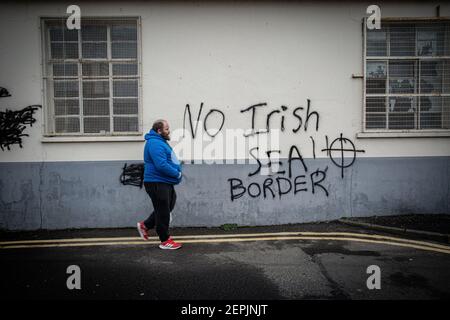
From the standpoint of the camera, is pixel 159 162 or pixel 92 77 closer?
pixel 159 162

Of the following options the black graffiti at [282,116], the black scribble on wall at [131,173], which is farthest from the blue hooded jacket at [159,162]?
the black graffiti at [282,116]

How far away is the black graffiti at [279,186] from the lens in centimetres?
629

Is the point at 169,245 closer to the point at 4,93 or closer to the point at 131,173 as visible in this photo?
the point at 131,173

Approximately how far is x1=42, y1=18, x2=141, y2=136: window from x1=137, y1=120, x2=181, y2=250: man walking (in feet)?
4.79

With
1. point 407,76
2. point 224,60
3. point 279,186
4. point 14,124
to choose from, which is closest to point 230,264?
point 279,186

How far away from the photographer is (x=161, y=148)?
4867 millimetres

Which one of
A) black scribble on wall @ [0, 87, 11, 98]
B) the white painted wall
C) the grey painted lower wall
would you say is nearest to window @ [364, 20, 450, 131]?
the white painted wall

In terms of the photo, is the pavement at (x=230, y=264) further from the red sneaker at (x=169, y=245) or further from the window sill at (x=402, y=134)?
the window sill at (x=402, y=134)

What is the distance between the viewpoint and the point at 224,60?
6.18 m

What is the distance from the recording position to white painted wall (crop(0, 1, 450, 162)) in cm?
610

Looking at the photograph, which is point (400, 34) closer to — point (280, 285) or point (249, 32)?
point (249, 32)

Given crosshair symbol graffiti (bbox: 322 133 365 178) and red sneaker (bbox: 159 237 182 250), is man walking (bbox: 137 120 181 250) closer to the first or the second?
red sneaker (bbox: 159 237 182 250)

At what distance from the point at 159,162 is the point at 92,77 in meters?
2.63
